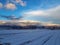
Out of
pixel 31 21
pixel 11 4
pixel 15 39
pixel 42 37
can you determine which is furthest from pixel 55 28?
pixel 11 4

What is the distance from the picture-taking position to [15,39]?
5.34 feet

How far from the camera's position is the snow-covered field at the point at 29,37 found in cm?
162

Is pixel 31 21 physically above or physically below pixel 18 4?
below

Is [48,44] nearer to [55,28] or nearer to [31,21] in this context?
[55,28]

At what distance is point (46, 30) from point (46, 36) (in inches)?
2.7

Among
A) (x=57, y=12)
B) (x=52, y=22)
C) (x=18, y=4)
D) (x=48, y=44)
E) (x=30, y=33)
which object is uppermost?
(x=18, y=4)

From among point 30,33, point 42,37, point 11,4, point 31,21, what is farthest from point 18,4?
point 42,37

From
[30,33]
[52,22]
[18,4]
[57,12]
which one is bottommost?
[30,33]

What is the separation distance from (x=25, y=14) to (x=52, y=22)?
0.33m

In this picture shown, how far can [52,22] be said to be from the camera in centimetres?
164

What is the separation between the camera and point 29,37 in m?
1.61

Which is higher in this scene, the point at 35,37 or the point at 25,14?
the point at 25,14

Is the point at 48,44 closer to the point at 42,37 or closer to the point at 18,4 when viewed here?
Result: the point at 42,37

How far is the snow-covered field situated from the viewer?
1616 mm
